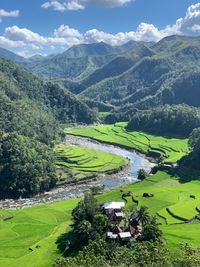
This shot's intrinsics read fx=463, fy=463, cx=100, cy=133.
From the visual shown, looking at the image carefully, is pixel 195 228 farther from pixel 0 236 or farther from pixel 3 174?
pixel 3 174

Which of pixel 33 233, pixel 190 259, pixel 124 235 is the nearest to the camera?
pixel 190 259

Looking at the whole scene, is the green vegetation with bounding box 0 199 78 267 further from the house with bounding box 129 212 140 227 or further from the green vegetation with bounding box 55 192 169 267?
the house with bounding box 129 212 140 227

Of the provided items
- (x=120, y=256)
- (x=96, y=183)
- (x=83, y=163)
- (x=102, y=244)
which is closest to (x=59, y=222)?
(x=102, y=244)

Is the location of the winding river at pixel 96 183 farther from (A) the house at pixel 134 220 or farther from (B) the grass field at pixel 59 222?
(A) the house at pixel 134 220

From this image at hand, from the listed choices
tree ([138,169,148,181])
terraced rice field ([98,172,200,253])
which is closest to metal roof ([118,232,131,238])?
terraced rice field ([98,172,200,253])

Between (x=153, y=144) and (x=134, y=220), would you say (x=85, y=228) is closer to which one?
(x=134, y=220)

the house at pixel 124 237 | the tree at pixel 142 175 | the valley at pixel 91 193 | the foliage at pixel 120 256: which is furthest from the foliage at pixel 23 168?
the foliage at pixel 120 256
